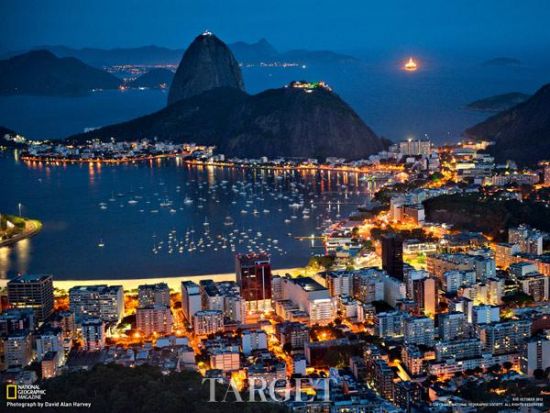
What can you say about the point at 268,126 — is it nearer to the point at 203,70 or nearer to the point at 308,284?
the point at 203,70

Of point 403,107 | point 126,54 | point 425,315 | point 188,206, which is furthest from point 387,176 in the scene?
point 126,54

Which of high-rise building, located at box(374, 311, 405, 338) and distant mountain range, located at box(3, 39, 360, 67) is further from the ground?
distant mountain range, located at box(3, 39, 360, 67)

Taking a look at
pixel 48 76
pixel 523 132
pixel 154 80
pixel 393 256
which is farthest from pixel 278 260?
pixel 154 80

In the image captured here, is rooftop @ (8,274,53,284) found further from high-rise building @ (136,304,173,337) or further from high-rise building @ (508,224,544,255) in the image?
high-rise building @ (508,224,544,255)

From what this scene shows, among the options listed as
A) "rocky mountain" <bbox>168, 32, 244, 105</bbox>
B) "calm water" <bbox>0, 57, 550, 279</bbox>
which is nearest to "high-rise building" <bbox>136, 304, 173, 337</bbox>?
"calm water" <bbox>0, 57, 550, 279</bbox>

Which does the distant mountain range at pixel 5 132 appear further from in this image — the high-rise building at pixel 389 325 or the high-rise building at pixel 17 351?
the high-rise building at pixel 389 325

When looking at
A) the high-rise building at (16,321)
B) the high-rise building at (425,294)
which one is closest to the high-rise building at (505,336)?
the high-rise building at (425,294)

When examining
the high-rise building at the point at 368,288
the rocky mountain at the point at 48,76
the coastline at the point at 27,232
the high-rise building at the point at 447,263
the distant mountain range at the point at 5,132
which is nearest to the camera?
the high-rise building at the point at 368,288
